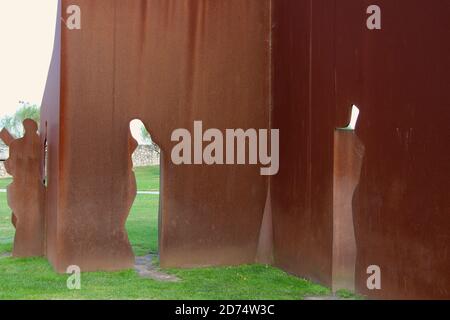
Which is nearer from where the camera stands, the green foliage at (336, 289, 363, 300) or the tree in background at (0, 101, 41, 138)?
the green foliage at (336, 289, 363, 300)

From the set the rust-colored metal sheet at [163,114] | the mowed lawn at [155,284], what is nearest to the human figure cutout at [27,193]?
the mowed lawn at [155,284]

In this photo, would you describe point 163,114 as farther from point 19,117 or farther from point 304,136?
point 19,117

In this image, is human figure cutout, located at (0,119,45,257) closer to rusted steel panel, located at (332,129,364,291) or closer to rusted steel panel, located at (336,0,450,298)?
rusted steel panel, located at (332,129,364,291)

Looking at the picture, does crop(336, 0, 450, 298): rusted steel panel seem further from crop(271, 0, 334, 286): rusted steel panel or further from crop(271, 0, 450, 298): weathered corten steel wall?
crop(271, 0, 334, 286): rusted steel panel

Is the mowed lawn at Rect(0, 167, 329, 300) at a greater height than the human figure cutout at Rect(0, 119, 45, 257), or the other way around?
the human figure cutout at Rect(0, 119, 45, 257)

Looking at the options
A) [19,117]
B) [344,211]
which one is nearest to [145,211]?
[344,211]

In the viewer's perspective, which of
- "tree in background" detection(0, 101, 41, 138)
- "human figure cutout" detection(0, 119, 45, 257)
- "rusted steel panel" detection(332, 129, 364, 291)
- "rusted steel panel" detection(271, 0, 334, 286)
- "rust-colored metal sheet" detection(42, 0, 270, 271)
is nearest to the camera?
"rusted steel panel" detection(332, 129, 364, 291)

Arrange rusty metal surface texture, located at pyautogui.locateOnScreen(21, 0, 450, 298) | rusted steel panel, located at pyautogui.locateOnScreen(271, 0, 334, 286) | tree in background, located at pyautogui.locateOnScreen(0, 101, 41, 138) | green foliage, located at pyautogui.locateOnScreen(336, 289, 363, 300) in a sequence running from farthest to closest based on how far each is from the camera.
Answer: tree in background, located at pyautogui.locateOnScreen(0, 101, 41, 138) < rusted steel panel, located at pyautogui.locateOnScreen(271, 0, 334, 286) < green foliage, located at pyautogui.locateOnScreen(336, 289, 363, 300) < rusty metal surface texture, located at pyautogui.locateOnScreen(21, 0, 450, 298)

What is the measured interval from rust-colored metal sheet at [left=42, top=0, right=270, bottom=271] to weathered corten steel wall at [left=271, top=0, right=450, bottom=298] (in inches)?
20.2

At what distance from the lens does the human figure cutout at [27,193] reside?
8914 millimetres

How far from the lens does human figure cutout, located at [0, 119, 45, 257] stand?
29.2 ft

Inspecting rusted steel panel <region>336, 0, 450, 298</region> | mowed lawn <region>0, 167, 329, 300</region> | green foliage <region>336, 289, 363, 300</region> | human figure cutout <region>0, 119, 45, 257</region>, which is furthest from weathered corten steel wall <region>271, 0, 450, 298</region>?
human figure cutout <region>0, 119, 45, 257</region>

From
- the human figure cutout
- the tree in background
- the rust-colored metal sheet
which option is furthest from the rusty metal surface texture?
the tree in background
